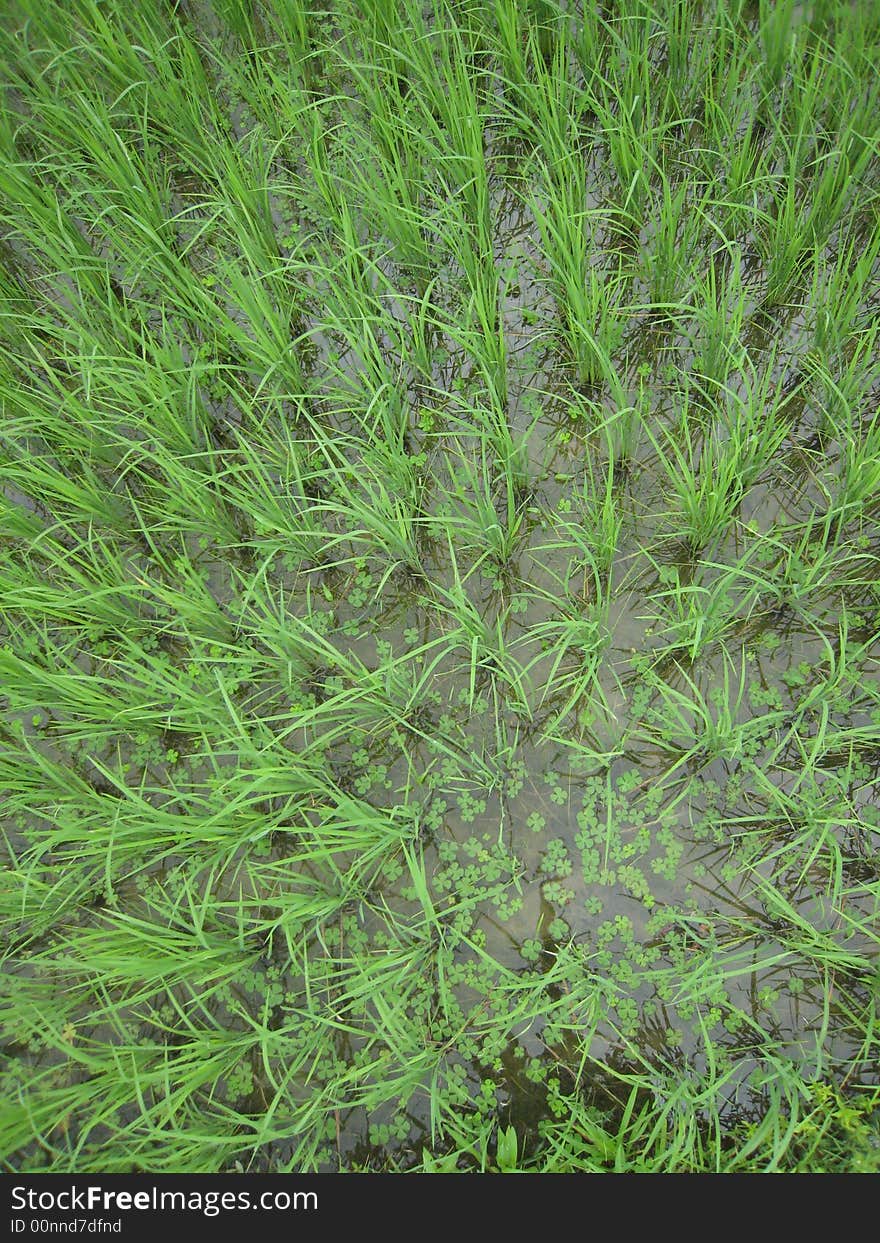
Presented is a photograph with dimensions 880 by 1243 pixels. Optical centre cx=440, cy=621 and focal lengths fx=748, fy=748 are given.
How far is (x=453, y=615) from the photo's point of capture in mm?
1771

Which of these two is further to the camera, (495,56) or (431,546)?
(495,56)

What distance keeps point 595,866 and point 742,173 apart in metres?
1.92

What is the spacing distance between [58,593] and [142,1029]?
1.05 metres

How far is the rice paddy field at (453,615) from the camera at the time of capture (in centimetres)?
161

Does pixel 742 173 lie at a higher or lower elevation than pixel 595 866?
higher

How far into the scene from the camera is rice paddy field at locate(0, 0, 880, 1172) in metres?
1.61

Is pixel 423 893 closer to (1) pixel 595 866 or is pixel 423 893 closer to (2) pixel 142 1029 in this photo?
(1) pixel 595 866

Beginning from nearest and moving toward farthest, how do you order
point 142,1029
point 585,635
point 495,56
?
point 142,1029, point 585,635, point 495,56

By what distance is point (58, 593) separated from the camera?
186cm

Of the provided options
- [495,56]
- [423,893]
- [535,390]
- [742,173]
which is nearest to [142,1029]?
[423,893]

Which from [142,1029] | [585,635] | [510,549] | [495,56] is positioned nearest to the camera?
[142,1029]
